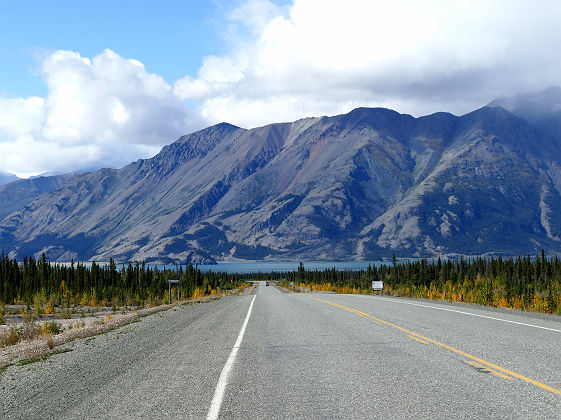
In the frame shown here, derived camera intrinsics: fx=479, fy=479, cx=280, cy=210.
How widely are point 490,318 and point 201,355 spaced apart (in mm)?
11795

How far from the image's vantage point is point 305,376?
8625 mm

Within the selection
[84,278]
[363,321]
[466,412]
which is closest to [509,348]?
[466,412]

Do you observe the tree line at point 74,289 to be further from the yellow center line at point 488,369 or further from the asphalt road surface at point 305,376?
the yellow center line at point 488,369

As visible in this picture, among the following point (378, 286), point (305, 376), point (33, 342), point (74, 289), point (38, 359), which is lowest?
point (74, 289)

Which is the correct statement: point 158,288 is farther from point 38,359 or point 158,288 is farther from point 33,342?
point 38,359

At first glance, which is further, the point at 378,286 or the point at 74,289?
the point at 74,289

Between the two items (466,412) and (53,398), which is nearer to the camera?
(466,412)

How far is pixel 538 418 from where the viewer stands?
20.2ft

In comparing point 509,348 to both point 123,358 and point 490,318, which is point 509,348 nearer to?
point 490,318

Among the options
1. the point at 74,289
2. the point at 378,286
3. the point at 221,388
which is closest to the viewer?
the point at 221,388

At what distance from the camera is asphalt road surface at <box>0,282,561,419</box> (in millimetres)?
6773

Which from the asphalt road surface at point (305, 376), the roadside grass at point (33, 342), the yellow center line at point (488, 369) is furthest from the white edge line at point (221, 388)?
the roadside grass at point (33, 342)

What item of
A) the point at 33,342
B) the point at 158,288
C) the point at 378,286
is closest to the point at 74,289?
the point at 158,288

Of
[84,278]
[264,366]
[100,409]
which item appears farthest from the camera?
[84,278]
